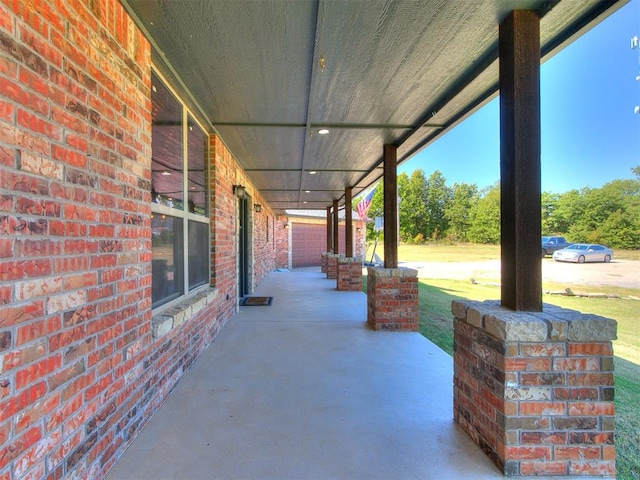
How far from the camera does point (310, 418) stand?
2.47 m

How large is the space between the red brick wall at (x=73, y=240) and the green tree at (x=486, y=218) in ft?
92.9

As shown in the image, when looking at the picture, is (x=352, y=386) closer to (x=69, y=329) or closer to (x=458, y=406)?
(x=458, y=406)

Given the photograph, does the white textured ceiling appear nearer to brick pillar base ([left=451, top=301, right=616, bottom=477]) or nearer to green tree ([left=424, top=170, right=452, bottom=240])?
brick pillar base ([left=451, top=301, right=616, bottom=477])

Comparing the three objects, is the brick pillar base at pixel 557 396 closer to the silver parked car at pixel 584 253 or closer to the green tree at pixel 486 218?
the silver parked car at pixel 584 253

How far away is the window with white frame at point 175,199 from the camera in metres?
2.83

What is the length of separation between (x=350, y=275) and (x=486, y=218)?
24878mm

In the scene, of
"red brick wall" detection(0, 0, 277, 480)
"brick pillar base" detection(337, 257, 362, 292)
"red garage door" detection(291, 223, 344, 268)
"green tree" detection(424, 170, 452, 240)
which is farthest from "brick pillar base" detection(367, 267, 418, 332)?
"green tree" detection(424, 170, 452, 240)

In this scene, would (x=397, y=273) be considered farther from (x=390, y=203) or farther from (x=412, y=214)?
(x=412, y=214)

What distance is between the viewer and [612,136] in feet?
37.3

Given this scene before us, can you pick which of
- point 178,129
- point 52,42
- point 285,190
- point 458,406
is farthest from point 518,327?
point 285,190

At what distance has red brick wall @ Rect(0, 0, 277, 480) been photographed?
1.28 metres

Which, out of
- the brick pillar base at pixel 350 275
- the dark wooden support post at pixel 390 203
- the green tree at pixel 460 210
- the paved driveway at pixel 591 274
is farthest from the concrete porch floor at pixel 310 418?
the green tree at pixel 460 210

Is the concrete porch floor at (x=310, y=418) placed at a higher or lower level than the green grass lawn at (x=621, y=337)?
higher

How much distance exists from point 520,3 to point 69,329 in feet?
10.2
